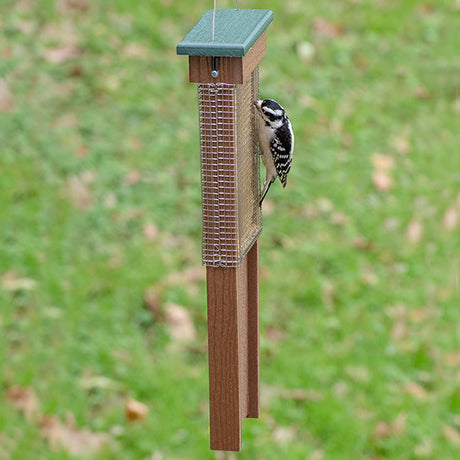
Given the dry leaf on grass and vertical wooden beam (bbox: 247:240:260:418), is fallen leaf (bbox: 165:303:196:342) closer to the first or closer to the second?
the dry leaf on grass

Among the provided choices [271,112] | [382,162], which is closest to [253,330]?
[271,112]

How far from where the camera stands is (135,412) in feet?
17.1

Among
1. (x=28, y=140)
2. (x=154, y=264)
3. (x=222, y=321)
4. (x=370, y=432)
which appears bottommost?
(x=370, y=432)

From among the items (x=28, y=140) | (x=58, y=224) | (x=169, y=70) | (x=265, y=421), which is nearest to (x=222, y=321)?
(x=265, y=421)

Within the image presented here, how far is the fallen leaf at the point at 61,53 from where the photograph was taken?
7.28 metres

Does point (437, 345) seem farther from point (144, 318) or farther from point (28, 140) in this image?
point (28, 140)

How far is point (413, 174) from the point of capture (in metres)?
6.91

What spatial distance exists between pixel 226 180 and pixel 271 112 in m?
0.50

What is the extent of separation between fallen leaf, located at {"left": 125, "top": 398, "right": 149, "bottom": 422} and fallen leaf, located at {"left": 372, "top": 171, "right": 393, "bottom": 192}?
254 cm

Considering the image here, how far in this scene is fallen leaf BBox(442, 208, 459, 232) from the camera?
6.55 m

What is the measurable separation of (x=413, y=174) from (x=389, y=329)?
1519 mm

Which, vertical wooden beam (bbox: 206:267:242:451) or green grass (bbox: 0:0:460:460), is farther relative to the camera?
green grass (bbox: 0:0:460:460)

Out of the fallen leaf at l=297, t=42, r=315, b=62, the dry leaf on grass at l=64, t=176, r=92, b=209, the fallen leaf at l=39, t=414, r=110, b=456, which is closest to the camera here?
the fallen leaf at l=39, t=414, r=110, b=456

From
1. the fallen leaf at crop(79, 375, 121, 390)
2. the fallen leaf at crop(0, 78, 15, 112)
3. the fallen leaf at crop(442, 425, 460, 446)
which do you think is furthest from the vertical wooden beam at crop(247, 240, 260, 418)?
the fallen leaf at crop(0, 78, 15, 112)
